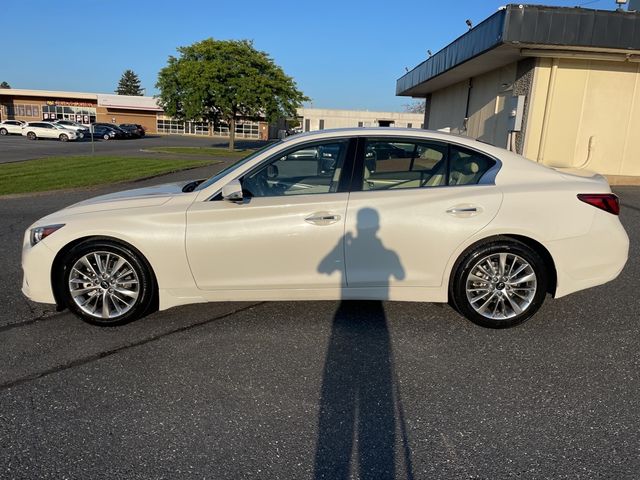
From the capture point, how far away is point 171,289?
391cm

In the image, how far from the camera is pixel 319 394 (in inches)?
119

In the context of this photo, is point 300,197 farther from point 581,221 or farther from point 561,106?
point 561,106

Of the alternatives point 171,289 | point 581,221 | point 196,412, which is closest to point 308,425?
point 196,412

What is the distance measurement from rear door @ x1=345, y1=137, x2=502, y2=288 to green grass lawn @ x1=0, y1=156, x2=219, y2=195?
1042cm

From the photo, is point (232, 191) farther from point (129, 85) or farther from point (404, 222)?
point (129, 85)

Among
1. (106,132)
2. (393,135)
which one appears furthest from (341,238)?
(106,132)

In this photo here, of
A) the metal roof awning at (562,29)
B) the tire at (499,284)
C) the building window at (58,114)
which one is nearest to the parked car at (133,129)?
the building window at (58,114)

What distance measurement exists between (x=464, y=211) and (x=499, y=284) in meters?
0.69

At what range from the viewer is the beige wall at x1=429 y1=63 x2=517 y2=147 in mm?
15836

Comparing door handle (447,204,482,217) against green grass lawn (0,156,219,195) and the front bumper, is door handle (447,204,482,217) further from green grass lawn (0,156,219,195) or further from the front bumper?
green grass lawn (0,156,219,195)

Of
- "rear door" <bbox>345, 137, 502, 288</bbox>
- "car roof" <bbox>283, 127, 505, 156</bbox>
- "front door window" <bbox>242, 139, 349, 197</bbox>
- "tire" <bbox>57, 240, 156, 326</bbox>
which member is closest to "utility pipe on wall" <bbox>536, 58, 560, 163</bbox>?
"car roof" <bbox>283, 127, 505, 156</bbox>

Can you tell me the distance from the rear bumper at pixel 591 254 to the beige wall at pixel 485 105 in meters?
10.9

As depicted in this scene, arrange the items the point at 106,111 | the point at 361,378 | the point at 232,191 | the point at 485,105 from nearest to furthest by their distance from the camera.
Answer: the point at 361,378
the point at 232,191
the point at 485,105
the point at 106,111

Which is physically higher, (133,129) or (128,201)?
(133,129)
